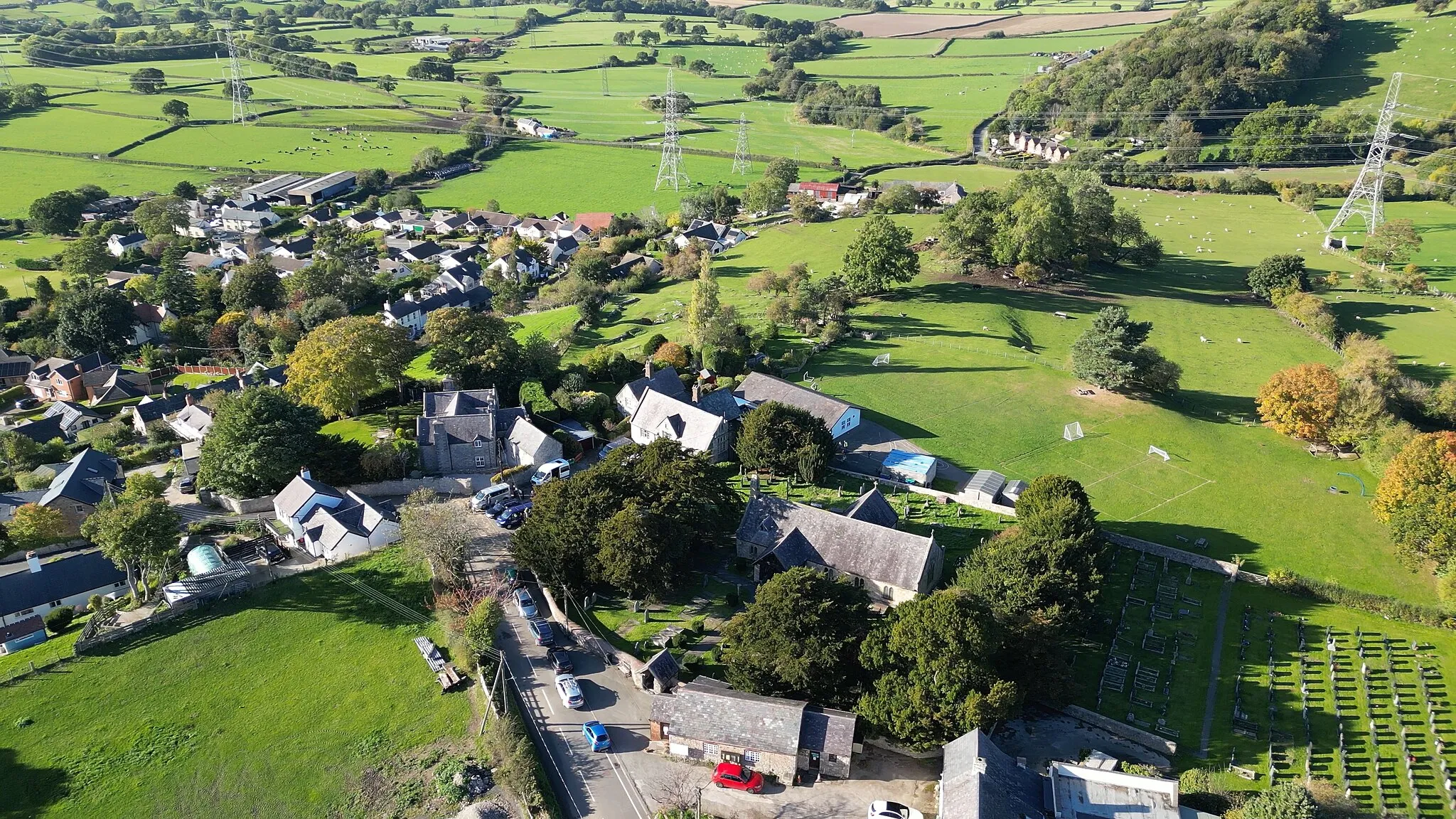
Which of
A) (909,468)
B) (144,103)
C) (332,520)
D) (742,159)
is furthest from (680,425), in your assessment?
(144,103)

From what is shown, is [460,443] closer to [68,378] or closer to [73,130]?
[68,378]

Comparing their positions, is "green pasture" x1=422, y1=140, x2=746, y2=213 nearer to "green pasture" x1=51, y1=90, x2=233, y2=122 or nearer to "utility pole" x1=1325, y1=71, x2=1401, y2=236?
"green pasture" x1=51, y1=90, x2=233, y2=122

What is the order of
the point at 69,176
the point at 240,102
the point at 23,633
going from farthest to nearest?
1. the point at 240,102
2. the point at 69,176
3. the point at 23,633

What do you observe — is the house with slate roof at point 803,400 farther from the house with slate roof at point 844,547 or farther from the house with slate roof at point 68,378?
the house with slate roof at point 68,378

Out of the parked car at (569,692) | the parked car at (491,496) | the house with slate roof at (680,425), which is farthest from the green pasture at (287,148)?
the parked car at (569,692)

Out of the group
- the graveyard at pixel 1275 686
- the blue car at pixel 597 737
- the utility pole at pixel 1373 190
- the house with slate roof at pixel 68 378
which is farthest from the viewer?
the utility pole at pixel 1373 190

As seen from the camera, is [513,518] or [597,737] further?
[513,518]

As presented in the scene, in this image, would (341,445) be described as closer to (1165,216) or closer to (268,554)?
(268,554)

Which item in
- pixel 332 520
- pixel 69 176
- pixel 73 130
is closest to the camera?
pixel 332 520
